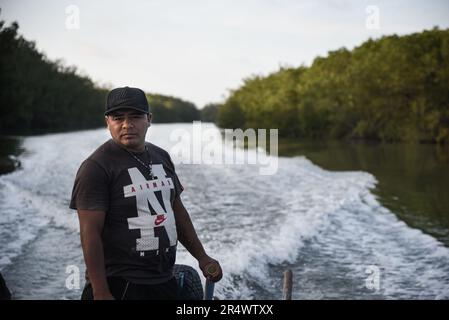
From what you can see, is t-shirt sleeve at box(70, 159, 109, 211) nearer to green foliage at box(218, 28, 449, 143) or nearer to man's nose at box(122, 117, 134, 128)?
man's nose at box(122, 117, 134, 128)

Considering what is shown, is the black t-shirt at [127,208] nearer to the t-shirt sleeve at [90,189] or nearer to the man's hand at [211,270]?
the t-shirt sleeve at [90,189]

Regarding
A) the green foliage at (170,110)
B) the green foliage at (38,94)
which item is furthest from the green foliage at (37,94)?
the green foliage at (170,110)

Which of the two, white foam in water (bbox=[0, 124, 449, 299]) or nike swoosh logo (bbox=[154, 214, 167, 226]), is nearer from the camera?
nike swoosh logo (bbox=[154, 214, 167, 226])

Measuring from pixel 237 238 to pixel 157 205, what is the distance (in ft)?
22.4

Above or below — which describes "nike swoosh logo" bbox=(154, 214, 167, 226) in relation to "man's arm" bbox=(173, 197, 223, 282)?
above

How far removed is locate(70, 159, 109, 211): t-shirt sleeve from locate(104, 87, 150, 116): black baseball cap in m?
0.35

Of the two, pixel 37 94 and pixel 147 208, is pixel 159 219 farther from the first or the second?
pixel 37 94

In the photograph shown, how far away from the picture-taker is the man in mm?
2395

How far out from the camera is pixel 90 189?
2.37m

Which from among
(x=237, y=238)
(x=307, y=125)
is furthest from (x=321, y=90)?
(x=237, y=238)

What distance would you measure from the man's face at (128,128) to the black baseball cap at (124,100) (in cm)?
5

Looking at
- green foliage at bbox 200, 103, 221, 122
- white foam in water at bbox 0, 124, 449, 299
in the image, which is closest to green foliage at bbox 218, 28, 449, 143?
white foam in water at bbox 0, 124, 449, 299

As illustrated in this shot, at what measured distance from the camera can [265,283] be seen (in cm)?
705

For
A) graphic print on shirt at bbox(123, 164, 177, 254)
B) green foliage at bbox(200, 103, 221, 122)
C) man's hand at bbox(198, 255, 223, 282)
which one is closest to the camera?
graphic print on shirt at bbox(123, 164, 177, 254)
